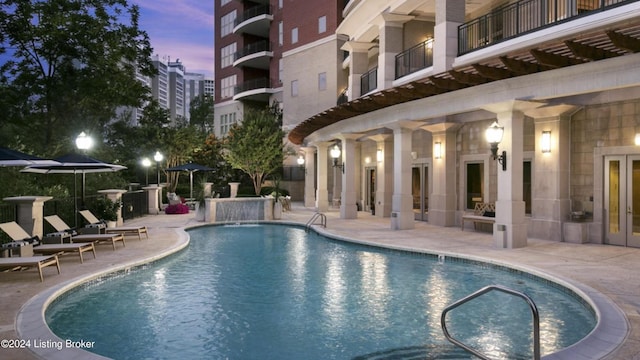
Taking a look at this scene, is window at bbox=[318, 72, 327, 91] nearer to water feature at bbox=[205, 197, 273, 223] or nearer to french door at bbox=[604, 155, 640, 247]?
water feature at bbox=[205, 197, 273, 223]

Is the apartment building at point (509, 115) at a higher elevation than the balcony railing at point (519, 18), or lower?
lower

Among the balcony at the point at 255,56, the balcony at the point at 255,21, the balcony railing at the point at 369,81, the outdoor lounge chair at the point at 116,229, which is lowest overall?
the outdoor lounge chair at the point at 116,229

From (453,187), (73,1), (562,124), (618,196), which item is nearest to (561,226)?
(618,196)

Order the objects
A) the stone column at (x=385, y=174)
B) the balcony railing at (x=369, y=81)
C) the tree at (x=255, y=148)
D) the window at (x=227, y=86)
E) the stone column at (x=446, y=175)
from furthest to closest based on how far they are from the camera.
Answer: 1. the window at (x=227, y=86)
2. the tree at (x=255, y=148)
3. the stone column at (x=385, y=174)
4. the balcony railing at (x=369, y=81)
5. the stone column at (x=446, y=175)

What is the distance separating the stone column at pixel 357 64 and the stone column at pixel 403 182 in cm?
584

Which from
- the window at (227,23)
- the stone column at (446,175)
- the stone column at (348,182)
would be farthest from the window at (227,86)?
the stone column at (446,175)

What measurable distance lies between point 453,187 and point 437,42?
6386 millimetres

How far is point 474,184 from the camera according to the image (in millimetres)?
18766

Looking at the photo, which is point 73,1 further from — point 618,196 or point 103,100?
point 618,196

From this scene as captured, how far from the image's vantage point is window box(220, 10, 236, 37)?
166ft

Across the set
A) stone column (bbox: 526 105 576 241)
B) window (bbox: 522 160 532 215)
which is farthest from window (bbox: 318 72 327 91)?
stone column (bbox: 526 105 576 241)

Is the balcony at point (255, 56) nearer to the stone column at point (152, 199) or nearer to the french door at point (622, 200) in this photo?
the stone column at point (152, 199)

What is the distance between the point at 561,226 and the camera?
14703 mm

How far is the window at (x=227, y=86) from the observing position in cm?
5076
